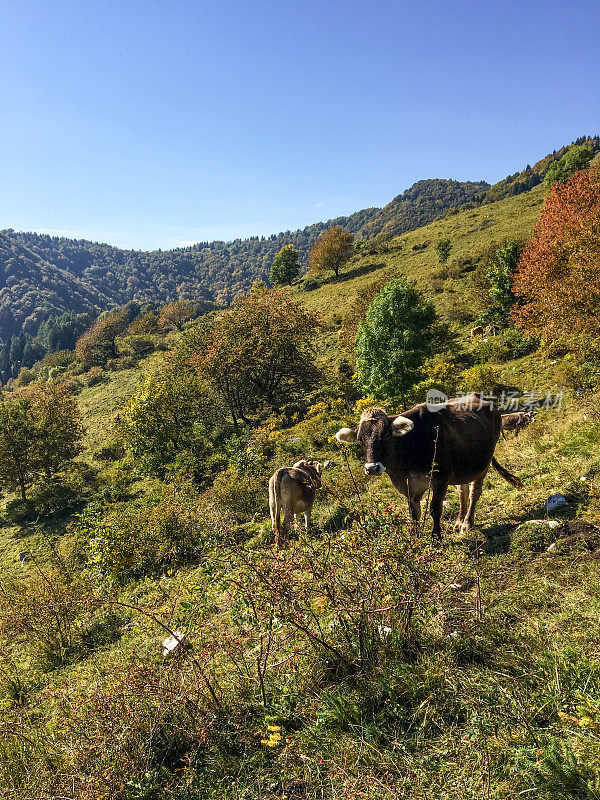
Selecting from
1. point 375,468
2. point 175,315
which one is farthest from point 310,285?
point 375,468

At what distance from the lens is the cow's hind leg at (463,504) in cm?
671

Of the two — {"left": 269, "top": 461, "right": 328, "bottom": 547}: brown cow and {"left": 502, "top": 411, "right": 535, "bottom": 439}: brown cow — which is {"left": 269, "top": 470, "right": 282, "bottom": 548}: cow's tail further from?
{"left": 502, "top": 411, "right": 535, "bottom": 439}: brown cow

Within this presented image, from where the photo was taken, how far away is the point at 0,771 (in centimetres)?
341

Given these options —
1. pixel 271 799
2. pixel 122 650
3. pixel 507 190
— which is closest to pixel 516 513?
pixel 271 799

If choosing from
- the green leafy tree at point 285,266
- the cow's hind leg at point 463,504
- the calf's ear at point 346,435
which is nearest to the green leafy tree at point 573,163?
the green leafy tree at point 285,266

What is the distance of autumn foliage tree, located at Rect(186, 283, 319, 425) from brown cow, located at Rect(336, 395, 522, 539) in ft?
62.7

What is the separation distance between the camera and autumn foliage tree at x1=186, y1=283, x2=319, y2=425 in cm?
2466

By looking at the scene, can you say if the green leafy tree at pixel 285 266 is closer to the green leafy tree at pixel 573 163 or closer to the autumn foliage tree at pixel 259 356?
the green leafy tree at pixel 573 163

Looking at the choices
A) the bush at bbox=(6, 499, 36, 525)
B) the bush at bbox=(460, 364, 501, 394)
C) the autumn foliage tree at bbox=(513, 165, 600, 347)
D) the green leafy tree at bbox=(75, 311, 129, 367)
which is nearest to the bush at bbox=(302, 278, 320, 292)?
the green leafy tree at bbox=(75, 311, 129, 367)

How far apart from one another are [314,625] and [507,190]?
13692 cm

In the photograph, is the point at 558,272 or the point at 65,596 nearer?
the point at 65,596

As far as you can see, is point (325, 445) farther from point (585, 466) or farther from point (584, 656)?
point (584, 656)

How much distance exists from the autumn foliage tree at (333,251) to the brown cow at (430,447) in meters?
55.5

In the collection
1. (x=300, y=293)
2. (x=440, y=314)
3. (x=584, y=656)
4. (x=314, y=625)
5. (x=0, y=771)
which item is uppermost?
(x=300, y=293)
